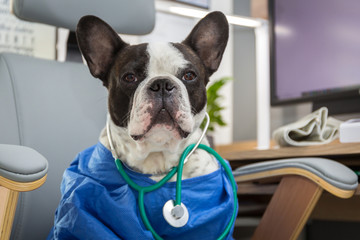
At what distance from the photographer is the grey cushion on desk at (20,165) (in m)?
0.75

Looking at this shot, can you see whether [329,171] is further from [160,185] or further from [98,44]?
[98,44]

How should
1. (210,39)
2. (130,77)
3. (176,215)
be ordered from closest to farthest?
1. (176,215)
2. (130,77)
3. (210,39)

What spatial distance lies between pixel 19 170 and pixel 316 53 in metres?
1.12

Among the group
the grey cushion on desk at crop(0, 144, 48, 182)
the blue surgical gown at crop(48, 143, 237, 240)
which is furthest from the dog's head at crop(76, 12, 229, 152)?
the grey cushion on desk at crop(0, 144, 48, 182)

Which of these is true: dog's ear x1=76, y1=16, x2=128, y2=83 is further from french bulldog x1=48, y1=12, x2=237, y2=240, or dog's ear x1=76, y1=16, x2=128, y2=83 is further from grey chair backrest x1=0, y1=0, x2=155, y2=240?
grey chair backrest x1=0, y1=0, x2=155, y2=240

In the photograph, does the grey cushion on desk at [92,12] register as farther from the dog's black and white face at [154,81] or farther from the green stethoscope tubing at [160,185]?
the green stethoscope tubing at [160,185]

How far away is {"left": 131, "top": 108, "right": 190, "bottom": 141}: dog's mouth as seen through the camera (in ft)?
2.97

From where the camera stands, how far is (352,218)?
152 cm

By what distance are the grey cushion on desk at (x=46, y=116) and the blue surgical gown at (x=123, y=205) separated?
0.20 meters

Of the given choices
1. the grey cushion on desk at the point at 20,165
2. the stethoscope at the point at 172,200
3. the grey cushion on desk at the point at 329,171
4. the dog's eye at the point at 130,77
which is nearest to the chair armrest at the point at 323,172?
the grey cushion on desk at the point at 329,171

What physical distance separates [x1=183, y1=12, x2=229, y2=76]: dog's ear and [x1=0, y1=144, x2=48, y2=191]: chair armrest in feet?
1.69

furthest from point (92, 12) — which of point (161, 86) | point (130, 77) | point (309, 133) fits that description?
point (309, 133)

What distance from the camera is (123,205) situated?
2.89 ft

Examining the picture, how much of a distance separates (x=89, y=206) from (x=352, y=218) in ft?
3.39
